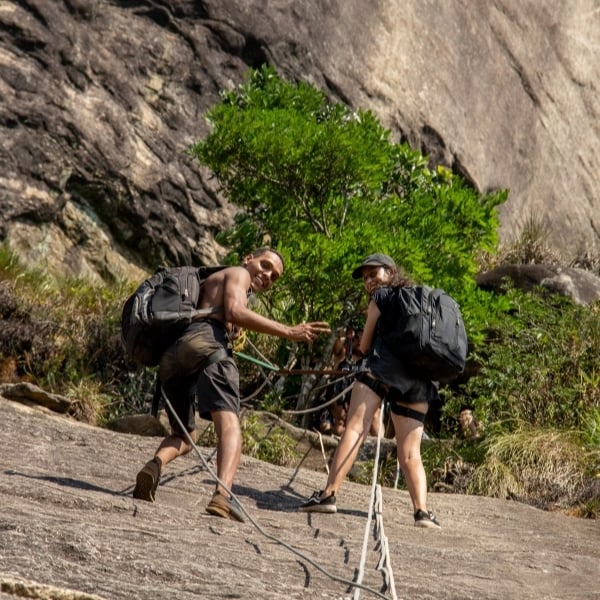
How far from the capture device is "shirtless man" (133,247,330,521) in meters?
6.85

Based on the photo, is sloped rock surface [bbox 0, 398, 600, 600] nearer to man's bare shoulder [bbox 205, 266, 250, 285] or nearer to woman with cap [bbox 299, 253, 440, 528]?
woman with cap [bbox 299, 253, 440, 528]

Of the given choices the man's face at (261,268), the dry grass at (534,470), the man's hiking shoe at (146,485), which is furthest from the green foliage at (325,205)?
the man's hiking shoe at (146,485)

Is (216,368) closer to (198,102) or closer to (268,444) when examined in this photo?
(268,444)

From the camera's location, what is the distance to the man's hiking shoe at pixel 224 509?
6.47 metres

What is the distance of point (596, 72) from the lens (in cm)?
2661

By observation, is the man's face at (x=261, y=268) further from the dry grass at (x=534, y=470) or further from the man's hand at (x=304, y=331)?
the dry grass at (x=534, y=470)

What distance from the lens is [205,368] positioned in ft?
23.1

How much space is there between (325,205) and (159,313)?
20.5 ft

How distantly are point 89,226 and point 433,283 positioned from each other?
20.5ft

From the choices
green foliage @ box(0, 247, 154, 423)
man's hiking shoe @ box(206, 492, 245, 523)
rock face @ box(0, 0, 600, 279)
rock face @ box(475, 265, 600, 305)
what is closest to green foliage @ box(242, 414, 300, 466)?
green foliage @ box(0, 247, 154, 423)

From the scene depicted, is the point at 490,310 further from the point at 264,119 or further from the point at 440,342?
the point at 440,342

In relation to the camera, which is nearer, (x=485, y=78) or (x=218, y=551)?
(x=218, y=551)

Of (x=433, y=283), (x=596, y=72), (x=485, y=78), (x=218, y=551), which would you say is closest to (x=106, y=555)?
(x=218, y=551)

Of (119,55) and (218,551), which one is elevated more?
(119,55)
